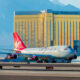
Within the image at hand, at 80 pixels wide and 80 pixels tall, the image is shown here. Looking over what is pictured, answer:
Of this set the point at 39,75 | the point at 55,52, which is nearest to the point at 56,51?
the point at 55,52

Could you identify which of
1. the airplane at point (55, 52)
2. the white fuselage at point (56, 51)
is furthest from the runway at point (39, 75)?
the airplane at point (55, 52)

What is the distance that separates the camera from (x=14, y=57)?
78.0m

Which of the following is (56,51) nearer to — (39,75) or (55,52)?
(55,52)

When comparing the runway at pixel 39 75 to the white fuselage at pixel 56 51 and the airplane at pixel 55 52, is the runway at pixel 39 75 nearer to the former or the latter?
the white fuselage at pixel 56 51

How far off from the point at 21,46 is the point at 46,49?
68.4 feet

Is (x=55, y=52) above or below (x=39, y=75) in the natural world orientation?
below

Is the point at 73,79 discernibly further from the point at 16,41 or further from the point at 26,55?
the point at 16,41

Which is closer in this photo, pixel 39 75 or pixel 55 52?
pixel 39 75

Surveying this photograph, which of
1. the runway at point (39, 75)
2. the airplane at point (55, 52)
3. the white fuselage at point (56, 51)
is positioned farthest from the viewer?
the airplane at point (55, 52)

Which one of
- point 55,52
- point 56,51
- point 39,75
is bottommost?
point 55,52

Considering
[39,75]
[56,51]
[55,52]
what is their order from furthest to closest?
1. [55,52]
2. [56,51]
3. [39,75]

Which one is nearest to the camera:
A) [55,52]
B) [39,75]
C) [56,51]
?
[39,75]

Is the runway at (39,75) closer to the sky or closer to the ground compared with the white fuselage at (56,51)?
closer to the sky

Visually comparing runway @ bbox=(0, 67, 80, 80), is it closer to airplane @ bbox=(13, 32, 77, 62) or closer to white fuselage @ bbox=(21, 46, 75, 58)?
white fuselage @ bbox=(21, 46, 75, 58)
